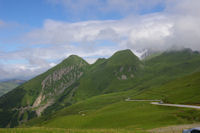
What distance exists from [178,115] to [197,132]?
5064 cm

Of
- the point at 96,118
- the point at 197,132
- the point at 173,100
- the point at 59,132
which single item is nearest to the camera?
the point at 197,132

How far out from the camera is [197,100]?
333 ft

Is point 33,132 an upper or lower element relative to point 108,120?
upper

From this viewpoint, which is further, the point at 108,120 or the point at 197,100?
the point at 197,100

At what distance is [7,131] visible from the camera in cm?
2791

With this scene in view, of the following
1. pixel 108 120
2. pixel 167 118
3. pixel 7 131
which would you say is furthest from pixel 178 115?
pixel 7 131

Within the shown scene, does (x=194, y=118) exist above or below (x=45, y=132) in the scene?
below

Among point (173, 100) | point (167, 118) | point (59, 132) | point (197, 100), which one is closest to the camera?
point (59, 132)

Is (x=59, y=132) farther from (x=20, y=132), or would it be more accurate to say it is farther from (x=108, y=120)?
(x=108, y=120)

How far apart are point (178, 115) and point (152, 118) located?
9.50 metres

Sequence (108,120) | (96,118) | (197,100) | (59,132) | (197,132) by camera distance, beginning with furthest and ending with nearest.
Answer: (197,100) → (96,118) → (108,120) → (59,132) → (197,132)

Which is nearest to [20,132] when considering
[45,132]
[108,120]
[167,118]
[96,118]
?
[45,132]

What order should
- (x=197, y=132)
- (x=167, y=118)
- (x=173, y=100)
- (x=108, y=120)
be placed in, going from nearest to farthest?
(x=197, y=132)
(x=167, y=118)
(x=108, y=120)
(x=173, y=100)

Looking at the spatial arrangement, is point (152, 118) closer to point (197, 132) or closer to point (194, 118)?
point (194, 118)
